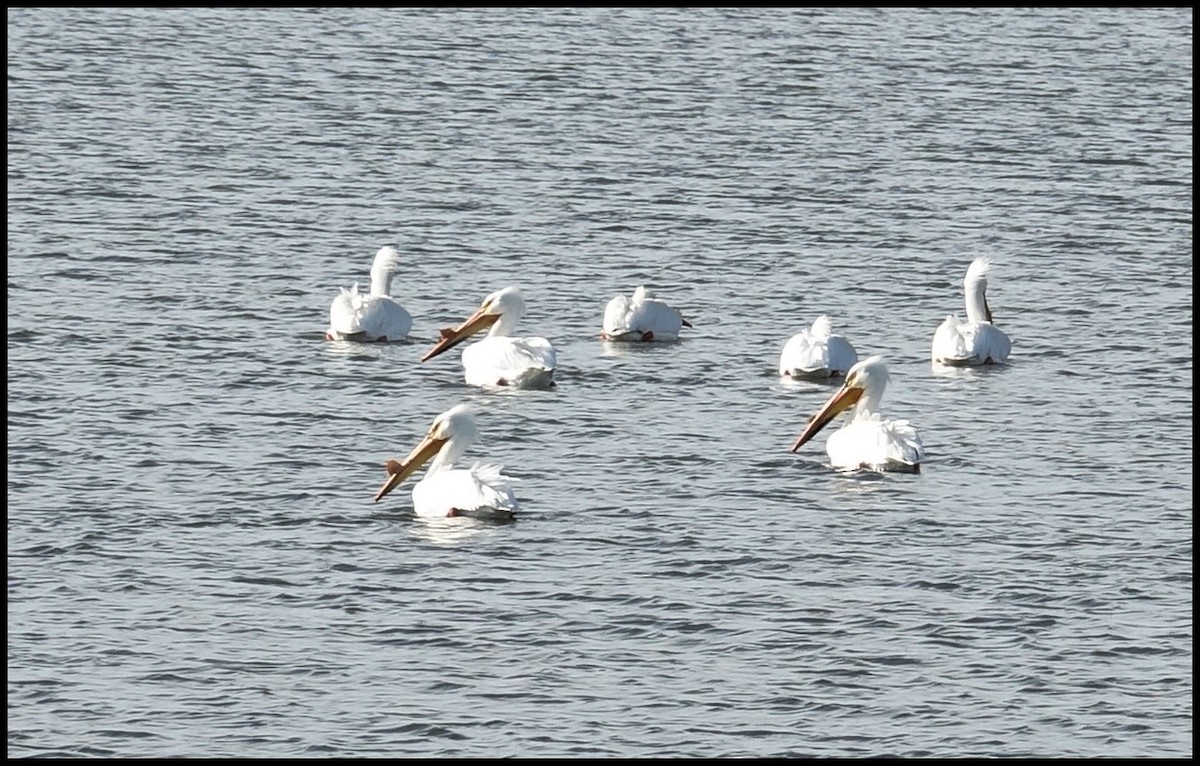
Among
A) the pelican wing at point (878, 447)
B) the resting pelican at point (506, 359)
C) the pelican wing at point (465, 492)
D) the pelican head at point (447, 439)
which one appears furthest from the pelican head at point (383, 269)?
the pelican wing at point (465, 492)

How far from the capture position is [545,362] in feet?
72.3

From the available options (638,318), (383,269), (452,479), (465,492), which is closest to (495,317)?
(638,318)

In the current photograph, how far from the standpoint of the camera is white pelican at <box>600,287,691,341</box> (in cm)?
2372

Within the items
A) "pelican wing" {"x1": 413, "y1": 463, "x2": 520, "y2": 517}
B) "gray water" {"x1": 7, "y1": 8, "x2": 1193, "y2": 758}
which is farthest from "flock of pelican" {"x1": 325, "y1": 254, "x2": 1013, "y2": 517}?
"gray water" {"x1": 7, "y1": 8, "x2": 1193, "y2": 758}

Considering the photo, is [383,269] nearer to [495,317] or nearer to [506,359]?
[495,317]

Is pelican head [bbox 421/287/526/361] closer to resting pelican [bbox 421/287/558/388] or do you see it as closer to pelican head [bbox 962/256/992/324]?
resting pelican [bbox 421/287/558/388]

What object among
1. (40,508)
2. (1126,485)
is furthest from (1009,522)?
(40,508)

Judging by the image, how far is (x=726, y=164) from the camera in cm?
3375

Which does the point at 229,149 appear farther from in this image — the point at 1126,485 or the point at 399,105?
the point at 1126,485

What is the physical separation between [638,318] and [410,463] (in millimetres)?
5351

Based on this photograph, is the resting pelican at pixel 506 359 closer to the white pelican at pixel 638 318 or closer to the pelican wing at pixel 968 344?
the white pelican at pixel 638 318

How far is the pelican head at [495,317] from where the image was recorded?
23469 millimetres

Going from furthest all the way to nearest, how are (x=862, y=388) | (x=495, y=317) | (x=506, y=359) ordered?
1. (x=495, y=317)
2. (x=506, y=359)
3. (x=862, y=388)

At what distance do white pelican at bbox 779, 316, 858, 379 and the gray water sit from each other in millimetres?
206
